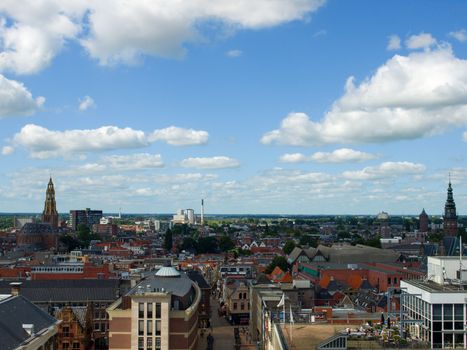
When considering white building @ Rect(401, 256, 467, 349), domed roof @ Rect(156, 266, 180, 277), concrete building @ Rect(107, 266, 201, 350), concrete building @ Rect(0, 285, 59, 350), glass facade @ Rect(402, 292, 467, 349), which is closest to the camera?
glass facade @ Rect(402, 292, 467, 349)

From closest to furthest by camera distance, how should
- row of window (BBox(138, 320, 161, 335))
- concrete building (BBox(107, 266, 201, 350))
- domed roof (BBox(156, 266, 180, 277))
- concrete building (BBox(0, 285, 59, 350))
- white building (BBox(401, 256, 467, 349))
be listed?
white building (BBox(401, 256, 467, 349)), concrete building (BBox(0, 285, 59, 350)), concrete building (BBox(107, 266, 201, 350)), row of window (BBox(138, 320, 161, 335)), domed roof (BBox(156, 266, 180, 277))

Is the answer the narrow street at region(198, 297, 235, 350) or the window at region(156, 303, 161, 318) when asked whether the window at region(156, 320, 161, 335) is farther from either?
the narrow street at region(198, 297, 235, 350)

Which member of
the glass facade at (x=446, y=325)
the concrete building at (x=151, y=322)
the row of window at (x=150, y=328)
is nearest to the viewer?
the glass facade at (x=446, y=325)

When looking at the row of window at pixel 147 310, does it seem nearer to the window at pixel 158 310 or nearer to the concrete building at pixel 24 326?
the window at pixel 158 310

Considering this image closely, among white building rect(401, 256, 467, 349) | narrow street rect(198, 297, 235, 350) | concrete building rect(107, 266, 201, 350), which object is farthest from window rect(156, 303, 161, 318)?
white building rect(401, 256, 467, 349)

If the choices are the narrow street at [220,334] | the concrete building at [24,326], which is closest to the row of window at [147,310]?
the concrete building at [24,326]

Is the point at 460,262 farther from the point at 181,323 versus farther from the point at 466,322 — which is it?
the point at 181,323

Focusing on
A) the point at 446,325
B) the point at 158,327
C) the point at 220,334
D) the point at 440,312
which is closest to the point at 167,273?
the point at 158,327

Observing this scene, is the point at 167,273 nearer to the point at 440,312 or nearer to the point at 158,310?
the point at 158,310

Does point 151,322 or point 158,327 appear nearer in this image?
point 151,322

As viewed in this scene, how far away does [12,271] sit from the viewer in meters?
175

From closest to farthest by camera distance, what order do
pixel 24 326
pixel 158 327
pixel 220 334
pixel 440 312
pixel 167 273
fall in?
1. pixel 440 312
2. pixel 24 326
3. pixel 158 327
4. pixel 167 273
5. pixel 220 334

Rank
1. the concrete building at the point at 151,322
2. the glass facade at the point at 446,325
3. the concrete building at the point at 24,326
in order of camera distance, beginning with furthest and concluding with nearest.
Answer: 1. the concrete building at the point at 151,322
2. the concrete building at the point at 24,326
3. the glass facade at the point at 446,325

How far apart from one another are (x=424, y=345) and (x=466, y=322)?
4.75 m
